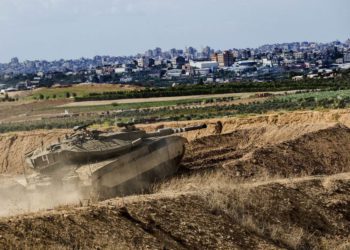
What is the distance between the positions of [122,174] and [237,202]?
6165 millimetres

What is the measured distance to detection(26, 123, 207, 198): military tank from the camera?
2188 centimetres

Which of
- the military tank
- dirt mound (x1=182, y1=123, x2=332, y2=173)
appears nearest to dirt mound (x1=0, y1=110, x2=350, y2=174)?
dirt mound (x1=182, y1=123, x2=332, y2=173)

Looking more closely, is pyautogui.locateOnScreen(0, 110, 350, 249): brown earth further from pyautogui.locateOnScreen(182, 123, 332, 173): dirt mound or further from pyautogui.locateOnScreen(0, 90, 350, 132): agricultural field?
pyautogui.locateOnScreen(0, 90, 350, 132): agricultural field

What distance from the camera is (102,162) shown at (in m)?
22.5

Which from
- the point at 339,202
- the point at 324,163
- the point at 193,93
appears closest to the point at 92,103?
the point at 193,93

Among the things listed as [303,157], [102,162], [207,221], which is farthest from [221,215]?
[303,157]

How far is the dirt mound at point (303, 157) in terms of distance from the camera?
83.5 feet

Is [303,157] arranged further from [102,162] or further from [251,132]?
[102,162]

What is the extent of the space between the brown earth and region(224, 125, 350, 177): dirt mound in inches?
2.0

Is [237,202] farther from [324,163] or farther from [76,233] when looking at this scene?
[324,163]

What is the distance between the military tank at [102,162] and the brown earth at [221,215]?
1161 mm

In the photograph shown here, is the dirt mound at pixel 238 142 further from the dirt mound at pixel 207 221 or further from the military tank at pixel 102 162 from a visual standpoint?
the dirt mound at pixel 207 221

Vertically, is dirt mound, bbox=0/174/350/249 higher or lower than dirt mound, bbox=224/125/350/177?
higher

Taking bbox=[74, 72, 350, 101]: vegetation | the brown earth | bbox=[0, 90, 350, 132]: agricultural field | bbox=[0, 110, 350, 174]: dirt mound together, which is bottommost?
bbox=[74, 72, 350, 101]: vegetation
